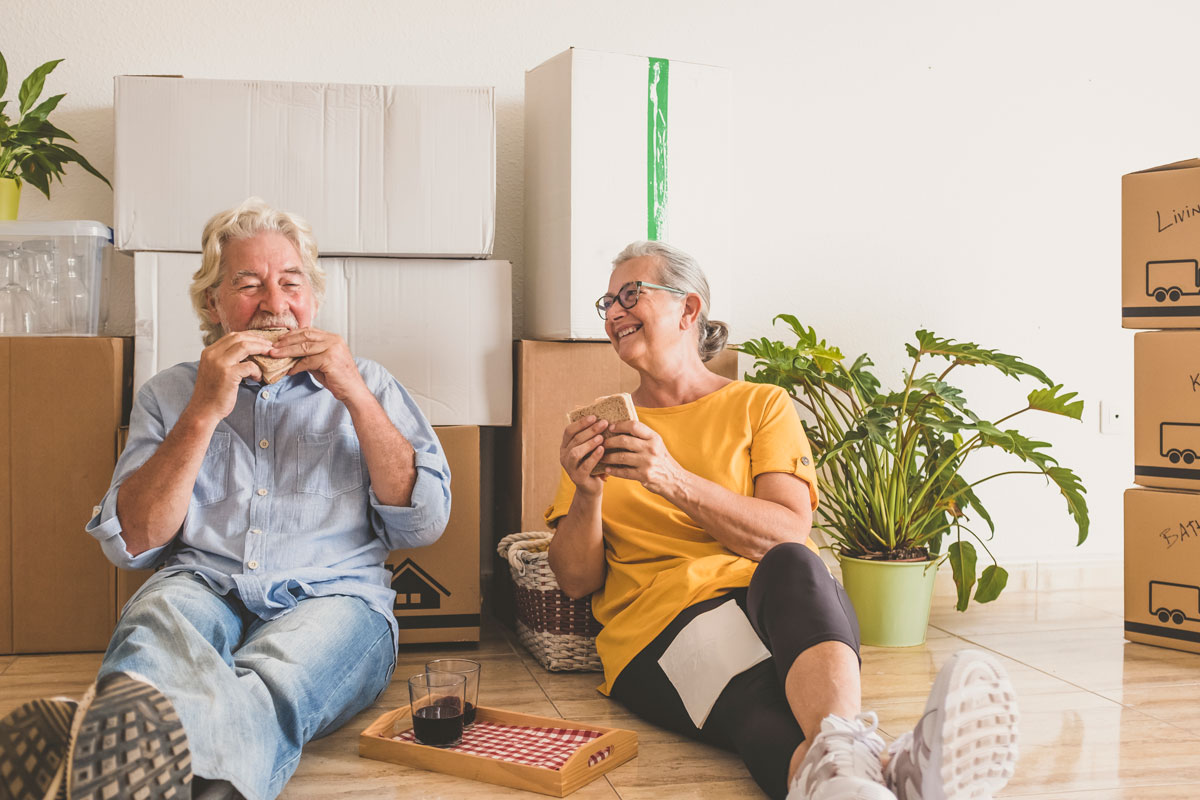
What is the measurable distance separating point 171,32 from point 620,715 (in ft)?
6.48

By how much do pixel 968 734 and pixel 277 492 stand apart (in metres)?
1.25

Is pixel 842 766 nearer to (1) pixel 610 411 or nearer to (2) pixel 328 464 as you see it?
(1) pixel 610 411

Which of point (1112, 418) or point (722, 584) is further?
point (1112, 418)

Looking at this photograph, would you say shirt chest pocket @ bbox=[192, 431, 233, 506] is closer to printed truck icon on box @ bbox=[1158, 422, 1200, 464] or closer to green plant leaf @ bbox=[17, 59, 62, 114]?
green plant leaf @ bbox=[17, 59, 62, 114]

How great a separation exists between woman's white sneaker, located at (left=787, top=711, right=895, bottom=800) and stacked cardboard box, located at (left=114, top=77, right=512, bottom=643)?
121cm

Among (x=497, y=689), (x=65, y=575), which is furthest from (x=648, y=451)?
(x=65, y=575)

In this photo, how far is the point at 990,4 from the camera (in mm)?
2992

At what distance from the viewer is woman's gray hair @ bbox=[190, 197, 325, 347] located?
1875 millimetres

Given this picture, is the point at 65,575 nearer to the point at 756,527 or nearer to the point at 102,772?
the point at 102,772

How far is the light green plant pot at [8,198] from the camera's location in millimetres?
2232

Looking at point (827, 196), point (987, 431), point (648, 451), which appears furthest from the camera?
point (827, 196)

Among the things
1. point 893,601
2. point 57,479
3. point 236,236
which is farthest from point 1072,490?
point 57,479

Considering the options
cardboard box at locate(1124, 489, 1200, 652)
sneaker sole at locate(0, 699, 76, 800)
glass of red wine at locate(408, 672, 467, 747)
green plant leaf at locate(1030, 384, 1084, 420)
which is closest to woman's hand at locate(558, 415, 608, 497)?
glass of red wine at locate(408, 672, 467, 747)

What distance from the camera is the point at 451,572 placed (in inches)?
91.4
